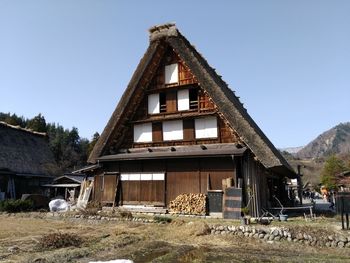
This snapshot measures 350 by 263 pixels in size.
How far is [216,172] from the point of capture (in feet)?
58.2

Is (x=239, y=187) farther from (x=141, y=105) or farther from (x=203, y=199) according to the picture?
(x=141, y=105)

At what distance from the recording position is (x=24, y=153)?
34.7m

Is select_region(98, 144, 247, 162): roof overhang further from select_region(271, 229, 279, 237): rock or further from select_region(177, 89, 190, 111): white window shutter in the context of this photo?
select_region(271, 229, 279, 237): rock

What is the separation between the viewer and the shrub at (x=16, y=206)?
71.8 ft

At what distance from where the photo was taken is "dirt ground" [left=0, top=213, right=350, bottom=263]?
9.19 m

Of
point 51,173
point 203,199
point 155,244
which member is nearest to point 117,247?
point 155,244

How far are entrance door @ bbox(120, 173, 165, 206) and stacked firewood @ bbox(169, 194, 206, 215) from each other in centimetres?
92

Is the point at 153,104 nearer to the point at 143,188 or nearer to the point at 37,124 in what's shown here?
the point at 143,188

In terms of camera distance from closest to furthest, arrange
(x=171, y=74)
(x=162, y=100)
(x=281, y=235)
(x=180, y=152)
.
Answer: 1. (x=281, y=235)
2. (x=180, y=152)
3. (x=171, y=74)
4. (x=162, y=100)

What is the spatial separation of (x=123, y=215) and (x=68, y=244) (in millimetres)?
6334

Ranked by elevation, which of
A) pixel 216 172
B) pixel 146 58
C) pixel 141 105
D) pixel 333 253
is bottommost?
pixel 333 253

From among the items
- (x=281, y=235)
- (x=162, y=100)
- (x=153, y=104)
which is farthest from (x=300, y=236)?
(x=153, y=104)

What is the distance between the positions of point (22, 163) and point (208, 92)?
2293cm

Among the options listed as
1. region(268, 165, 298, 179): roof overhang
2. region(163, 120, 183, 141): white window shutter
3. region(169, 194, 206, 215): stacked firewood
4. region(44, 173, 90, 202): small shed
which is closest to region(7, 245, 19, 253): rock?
region(169, 194, 206, 215): stacked firewood
